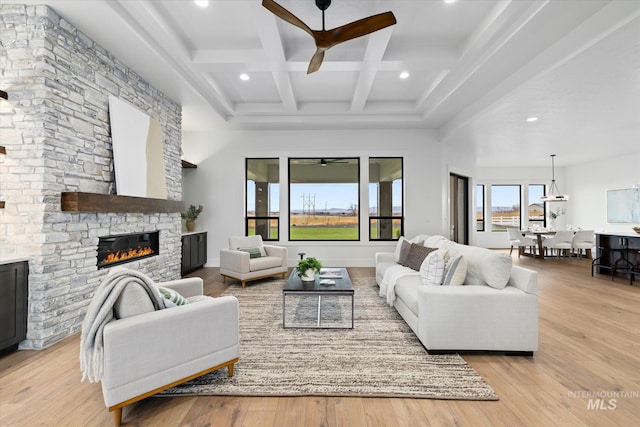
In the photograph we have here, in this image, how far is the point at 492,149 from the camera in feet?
24.8

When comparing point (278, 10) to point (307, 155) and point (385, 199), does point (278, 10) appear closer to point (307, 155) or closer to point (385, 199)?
point (307, 155)

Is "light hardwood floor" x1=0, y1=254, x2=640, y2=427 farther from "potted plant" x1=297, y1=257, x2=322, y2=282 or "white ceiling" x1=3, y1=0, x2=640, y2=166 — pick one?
"white ceiling" x1=3, y1=0, x2=640, y2=166

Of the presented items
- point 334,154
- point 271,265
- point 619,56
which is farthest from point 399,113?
point 271,265

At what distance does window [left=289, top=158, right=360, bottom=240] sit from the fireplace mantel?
2979 mm

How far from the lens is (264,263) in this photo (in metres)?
5.05

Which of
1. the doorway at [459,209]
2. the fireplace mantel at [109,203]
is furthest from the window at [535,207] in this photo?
the fireplace mantel at [109,203]

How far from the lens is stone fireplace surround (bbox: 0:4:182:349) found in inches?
106

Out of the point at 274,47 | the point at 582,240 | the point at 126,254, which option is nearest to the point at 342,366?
the point at 126,254

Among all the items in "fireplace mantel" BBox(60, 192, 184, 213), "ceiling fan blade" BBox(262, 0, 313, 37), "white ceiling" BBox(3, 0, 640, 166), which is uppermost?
"white ceiling" BBox(3, 0, 640, 166)

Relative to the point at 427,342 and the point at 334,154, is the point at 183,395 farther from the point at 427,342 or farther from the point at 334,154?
the point at 334,154

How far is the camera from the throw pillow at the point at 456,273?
9.28ft

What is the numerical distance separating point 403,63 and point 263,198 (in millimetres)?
4224

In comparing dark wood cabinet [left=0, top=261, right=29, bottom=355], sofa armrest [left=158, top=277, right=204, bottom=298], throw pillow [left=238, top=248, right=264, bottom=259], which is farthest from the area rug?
throw pillow [left=238, top=248, right=264, bottom=259]

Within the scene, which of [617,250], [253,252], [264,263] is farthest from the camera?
[617,250]
